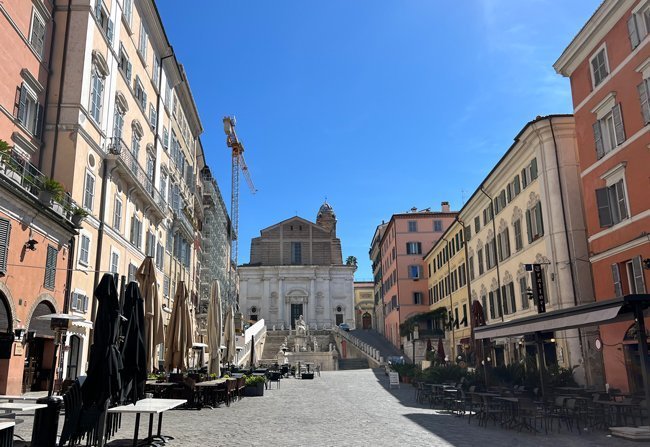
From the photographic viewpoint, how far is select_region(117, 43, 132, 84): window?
24.8m

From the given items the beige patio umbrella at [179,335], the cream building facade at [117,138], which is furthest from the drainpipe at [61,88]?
the beige patio umbrella at [179,335]

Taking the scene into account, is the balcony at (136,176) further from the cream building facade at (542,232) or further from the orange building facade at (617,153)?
the orange building facade at (617,153)

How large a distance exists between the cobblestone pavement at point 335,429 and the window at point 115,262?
8827 millimetres

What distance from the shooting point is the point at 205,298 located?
161ft

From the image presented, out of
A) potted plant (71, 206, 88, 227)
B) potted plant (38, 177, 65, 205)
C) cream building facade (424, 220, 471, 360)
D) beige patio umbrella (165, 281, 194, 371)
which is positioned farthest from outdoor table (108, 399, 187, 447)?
cream building facade (424, 220, 471, 360)

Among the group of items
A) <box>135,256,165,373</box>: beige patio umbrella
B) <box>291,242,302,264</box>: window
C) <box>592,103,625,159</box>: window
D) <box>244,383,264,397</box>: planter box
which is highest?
<box>291,242,302,264</box>: window

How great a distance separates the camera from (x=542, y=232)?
25672 mm

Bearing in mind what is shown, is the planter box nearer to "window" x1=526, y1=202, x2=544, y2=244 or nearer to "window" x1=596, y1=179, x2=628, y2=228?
"window" x1=526, y1=202, x2=544, y2=244

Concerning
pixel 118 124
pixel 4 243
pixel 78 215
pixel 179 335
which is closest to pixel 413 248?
pixel 118 124

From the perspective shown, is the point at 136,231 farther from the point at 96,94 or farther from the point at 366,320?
the point at 366,320

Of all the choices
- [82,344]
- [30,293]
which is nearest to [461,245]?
[82,344]

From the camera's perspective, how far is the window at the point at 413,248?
60594 millimetres

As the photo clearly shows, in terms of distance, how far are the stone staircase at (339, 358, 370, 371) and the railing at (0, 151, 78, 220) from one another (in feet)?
111

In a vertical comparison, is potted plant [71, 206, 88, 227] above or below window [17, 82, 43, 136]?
below
